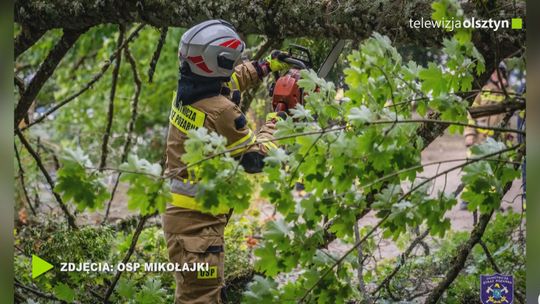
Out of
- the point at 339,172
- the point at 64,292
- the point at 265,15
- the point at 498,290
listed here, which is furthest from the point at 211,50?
the point at 498,290

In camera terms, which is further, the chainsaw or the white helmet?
the chainsaw

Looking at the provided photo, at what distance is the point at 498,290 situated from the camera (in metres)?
2.47

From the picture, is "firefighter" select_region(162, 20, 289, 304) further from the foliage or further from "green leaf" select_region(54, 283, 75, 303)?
"green leaf" select_region(54, 283, 75, 303)

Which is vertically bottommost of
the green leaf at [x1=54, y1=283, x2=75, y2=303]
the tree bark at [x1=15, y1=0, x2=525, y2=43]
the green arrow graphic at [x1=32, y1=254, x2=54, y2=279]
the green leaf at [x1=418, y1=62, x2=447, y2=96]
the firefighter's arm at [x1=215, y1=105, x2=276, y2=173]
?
the green leaf at [x1=54, y1=283, x2=75, y2=303]

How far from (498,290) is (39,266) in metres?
1.45

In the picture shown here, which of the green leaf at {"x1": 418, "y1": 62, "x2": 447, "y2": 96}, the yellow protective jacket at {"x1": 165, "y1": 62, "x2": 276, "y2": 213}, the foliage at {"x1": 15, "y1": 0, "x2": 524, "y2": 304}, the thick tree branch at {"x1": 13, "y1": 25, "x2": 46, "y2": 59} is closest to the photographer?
the foliage at {"x1": 15, "y1": 0, "x2": 524, "y2": 304}

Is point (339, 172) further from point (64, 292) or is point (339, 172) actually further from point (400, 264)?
point (64, 292)

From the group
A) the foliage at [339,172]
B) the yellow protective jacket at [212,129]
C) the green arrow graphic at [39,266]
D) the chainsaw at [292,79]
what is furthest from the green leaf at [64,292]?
the chainsaw at [292,79]

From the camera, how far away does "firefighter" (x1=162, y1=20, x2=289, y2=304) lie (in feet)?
7.70

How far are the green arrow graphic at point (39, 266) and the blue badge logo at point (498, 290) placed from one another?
4.47 ft

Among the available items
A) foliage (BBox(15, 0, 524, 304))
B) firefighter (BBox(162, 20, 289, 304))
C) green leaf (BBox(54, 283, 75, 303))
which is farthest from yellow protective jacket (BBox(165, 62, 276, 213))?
green leaf (BBox(54, 283, 75, 303))

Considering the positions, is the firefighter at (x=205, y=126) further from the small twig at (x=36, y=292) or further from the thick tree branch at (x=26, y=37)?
the thick tree branch at (x=26, y=37)

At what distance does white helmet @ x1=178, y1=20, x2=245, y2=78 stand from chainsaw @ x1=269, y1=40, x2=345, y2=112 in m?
0.18

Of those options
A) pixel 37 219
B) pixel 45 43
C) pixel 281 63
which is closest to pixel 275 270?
pixel 281 63
